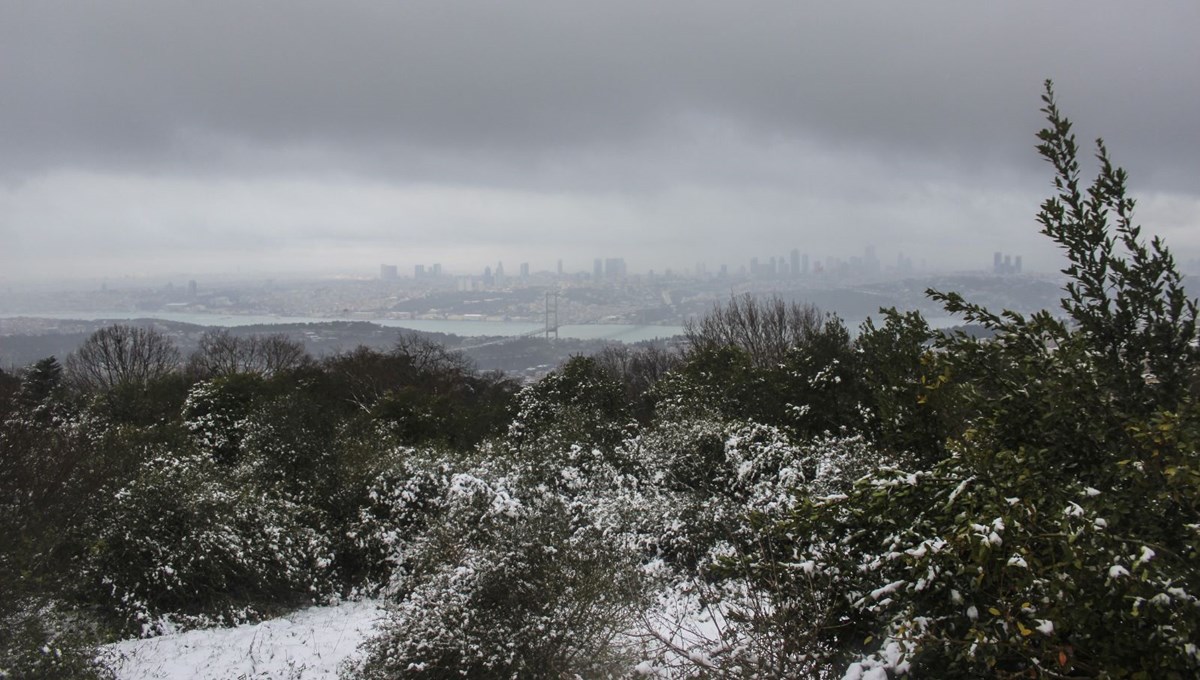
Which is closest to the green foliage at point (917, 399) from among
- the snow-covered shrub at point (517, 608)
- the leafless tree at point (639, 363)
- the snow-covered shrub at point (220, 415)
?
the snow-covered shrub at point (517, 608)

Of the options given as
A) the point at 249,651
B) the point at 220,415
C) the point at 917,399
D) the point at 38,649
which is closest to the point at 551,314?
the point at 220,415

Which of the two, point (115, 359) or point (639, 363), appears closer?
point (115, 359)

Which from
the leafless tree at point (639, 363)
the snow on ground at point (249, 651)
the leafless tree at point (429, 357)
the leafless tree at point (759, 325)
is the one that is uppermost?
the leafless tree at point (759, 325)

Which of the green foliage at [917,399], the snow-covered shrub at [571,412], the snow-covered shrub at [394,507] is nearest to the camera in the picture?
the green foliage at [917,399]

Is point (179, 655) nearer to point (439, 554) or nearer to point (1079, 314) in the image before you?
point (439, 554)

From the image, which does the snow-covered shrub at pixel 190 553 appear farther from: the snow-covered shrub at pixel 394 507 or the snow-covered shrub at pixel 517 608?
the snow-covered shrub at pixel 517 608

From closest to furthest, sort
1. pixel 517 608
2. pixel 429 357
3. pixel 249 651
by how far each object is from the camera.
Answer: pixel 517 608, pixel 249 651, pixel 429 357

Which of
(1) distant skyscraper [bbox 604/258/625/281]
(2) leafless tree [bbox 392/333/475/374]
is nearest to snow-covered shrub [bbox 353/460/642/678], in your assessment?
(2) leafless tree [bbox 392/333/475/374]

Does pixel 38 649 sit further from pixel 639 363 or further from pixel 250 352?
pixel 250 352
